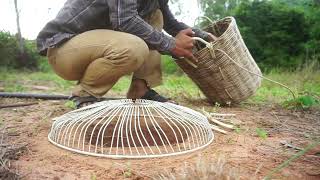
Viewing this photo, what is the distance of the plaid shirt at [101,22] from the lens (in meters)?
2.83

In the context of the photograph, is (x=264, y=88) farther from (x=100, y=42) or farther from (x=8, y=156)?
(x=8, y=156)

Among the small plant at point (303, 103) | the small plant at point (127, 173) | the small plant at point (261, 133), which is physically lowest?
the small plant at point (303, 103)

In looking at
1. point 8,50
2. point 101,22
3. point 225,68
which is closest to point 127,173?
point 101,22

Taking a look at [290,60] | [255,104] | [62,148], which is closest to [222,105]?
[255,104]

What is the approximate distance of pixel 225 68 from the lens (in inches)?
138

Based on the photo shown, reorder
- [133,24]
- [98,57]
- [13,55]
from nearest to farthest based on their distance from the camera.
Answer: [133,24]
[98,57]
[13,55]

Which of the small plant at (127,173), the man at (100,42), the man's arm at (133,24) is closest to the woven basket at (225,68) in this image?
the man at (100,42)

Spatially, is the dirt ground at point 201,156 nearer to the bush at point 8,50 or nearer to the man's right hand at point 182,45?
the man's right hand at point 182,45

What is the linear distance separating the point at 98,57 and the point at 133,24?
0.35 m

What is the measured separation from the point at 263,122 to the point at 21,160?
1.69 metres

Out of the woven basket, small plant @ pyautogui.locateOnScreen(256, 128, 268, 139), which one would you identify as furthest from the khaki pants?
small plant @ pyautogui.locateOnScreen(256, 128, 268, 139)

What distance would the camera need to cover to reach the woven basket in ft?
11.1

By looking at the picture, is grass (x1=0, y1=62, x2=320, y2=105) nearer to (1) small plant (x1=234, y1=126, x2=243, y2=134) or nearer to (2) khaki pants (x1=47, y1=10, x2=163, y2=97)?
(2) khaki pants (x1=47, y1=10, x2=163, y2=97)

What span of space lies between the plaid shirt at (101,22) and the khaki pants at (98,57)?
0.06 meters
